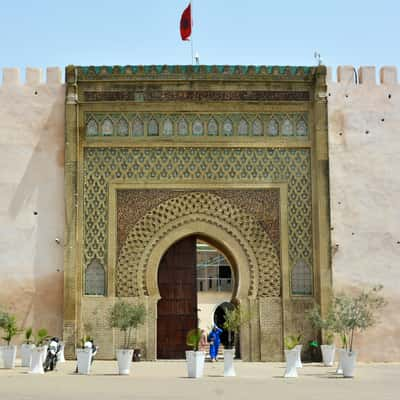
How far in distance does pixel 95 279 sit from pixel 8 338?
1.96 m

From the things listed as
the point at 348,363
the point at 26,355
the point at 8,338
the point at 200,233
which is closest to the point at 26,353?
the point at 26,355

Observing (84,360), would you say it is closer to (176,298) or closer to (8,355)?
(8,355)

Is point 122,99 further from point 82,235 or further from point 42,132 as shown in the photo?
point 82,235

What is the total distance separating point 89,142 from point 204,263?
14043 mm

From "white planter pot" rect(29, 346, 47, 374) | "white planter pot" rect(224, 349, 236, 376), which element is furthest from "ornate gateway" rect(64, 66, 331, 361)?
"white planter pot" rect(224, 349, 236, 376)

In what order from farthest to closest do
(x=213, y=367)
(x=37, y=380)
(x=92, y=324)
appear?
(x=92, y=324), (x=213, y=367), (x=37, y=380)

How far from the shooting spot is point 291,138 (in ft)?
46.8

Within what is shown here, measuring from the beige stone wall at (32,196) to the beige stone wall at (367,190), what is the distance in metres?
4.59

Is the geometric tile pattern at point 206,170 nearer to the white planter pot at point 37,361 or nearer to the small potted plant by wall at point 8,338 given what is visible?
the small potted plant by wall at point 8,338

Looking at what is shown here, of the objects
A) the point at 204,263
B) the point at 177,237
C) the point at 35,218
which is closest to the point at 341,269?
the point at 177,237

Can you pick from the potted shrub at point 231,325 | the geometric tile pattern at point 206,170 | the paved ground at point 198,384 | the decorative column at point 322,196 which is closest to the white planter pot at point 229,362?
the potted shrub at point 231,325

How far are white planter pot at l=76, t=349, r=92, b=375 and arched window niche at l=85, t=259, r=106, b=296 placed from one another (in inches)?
101

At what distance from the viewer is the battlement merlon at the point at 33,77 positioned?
47.4ft

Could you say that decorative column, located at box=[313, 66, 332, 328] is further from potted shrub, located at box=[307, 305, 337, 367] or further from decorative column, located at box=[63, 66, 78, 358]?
decorative column, located at box=[63, 66, 78, 358]
